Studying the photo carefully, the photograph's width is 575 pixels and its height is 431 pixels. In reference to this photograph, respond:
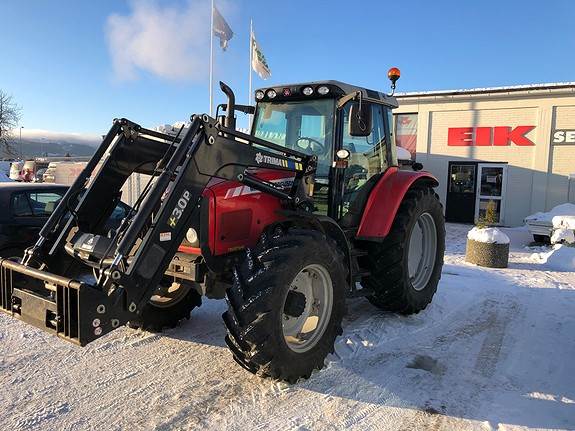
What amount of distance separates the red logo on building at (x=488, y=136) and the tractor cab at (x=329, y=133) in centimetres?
1064

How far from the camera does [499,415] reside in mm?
3174

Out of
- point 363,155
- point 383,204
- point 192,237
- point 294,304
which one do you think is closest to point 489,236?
point 383,204

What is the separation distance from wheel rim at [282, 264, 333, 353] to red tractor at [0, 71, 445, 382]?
1 centimetres

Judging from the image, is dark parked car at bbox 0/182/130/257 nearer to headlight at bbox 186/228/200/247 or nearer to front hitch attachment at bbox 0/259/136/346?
front hitch attachment at bbox 0/259/136/346

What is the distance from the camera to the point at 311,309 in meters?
3.86

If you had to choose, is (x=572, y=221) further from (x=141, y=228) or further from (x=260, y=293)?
(x=141, y=228)

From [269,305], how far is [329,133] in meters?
2.02

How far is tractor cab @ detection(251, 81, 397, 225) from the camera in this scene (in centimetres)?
449

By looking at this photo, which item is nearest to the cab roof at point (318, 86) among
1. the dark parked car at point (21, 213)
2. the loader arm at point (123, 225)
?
the loader arm at point (123, 225)

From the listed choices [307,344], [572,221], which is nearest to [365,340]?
[307,344]

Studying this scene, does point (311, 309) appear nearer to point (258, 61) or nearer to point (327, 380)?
point (327, 380)

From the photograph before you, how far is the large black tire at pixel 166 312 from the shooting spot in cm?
437

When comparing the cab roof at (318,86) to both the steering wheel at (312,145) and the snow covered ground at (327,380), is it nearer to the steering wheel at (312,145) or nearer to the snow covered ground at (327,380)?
the steering wheel at (312,145)

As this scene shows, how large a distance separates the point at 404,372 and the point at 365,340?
664mm
